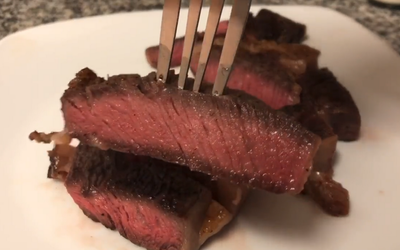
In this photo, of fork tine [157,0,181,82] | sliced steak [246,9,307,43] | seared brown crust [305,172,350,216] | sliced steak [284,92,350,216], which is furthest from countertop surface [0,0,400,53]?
fork tine [157,0,181,82]

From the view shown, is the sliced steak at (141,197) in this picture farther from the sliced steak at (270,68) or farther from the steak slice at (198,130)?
the sliced steak at (270,68)

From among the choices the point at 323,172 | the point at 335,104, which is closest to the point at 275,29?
the point at 335,104

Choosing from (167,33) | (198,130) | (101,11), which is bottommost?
(101,11)

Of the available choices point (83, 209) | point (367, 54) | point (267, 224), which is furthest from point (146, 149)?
point (367, 54)

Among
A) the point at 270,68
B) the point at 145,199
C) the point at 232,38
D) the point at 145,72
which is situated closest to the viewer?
the point at 232,38

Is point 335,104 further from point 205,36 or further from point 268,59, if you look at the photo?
point 205,36

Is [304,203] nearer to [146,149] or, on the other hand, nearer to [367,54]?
[146,149]

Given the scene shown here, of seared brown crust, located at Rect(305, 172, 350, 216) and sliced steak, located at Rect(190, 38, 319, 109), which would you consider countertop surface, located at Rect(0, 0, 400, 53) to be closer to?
sliced steak, located at Rect(190, 38, 319, 109)
